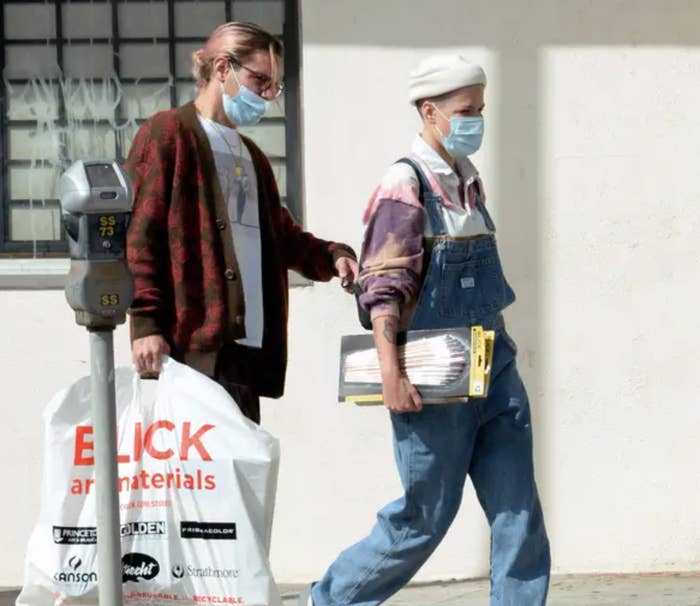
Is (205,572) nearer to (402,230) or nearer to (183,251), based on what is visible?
(183,251)

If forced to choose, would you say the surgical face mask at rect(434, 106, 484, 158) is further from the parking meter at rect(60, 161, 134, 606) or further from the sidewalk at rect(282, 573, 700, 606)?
the sidewalk at rect(282, 573, 700, 606)

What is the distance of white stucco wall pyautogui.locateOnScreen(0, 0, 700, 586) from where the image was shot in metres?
6.45

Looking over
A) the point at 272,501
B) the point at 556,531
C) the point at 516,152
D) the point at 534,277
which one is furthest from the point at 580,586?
the point at 272,501

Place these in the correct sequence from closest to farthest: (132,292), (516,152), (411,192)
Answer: (132,292) < (411,192) < (516,152)

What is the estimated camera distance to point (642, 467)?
21.5 feet

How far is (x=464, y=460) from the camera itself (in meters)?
4.71

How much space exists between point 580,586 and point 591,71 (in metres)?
1.87

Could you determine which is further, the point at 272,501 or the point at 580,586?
the point at 580,586

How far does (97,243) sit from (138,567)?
84 cm

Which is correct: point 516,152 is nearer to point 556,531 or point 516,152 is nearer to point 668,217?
point 668,217

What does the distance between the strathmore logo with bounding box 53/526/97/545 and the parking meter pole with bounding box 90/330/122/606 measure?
182 mm

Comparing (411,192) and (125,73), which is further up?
(125,73)

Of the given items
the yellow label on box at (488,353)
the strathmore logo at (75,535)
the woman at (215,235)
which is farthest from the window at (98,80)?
the strathmore logo at (75,535)

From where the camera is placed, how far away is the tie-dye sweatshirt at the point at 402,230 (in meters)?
4.55
